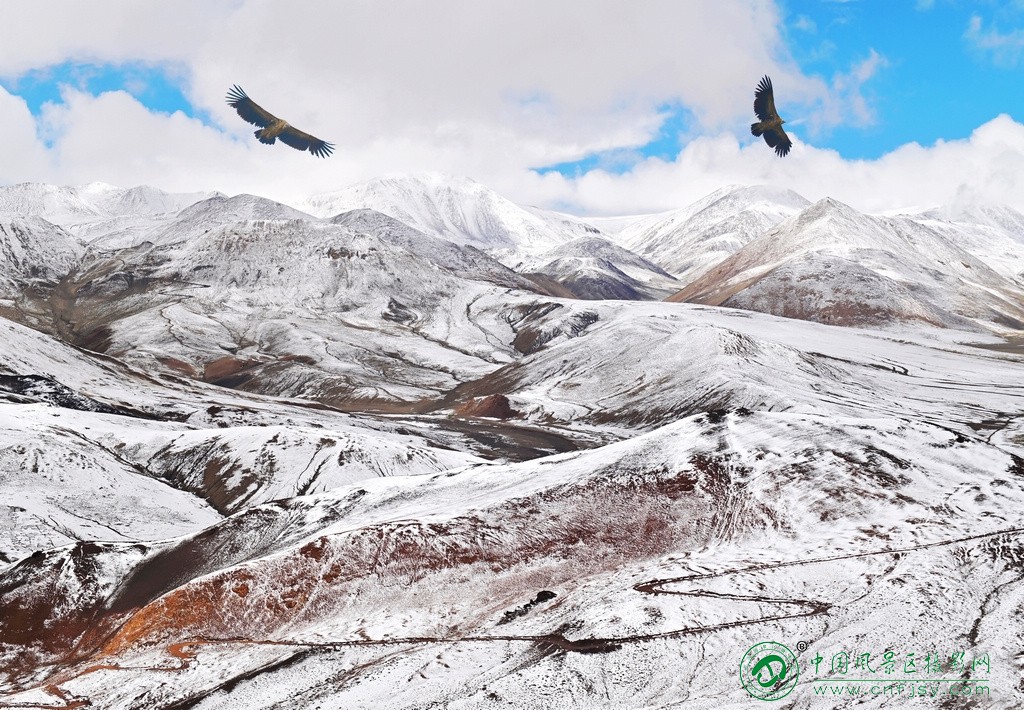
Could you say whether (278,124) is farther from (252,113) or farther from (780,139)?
(780,139)

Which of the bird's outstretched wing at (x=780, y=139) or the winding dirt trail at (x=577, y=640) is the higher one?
the bird's outstretched wing at (x=780, y=139)

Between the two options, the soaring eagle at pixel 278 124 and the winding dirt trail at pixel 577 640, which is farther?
the soaring eagle at pixel 278 124

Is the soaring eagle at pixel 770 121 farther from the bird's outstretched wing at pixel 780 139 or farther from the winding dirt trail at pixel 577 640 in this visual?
the winding dirt trail at pixel 577 640

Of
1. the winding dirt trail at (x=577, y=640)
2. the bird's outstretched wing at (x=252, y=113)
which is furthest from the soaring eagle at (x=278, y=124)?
the winding dirt trail at (x=577, y=640)

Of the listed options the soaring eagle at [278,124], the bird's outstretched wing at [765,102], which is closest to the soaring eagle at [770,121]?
the bird's outstretched wing at [765,102]

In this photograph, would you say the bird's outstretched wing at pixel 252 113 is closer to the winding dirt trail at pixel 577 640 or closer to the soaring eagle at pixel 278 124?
the soaring eagle at pixel 278 124

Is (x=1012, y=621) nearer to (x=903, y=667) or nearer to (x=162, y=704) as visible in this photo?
(x=903, y=667)

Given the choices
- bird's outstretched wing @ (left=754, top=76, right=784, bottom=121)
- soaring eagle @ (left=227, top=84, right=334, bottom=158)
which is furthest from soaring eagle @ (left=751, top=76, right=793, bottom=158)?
soaring eagle @ (left=227, top=84, right=334, bottom=158)
